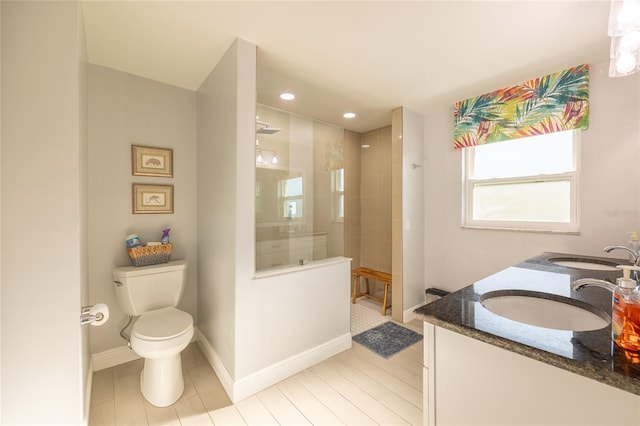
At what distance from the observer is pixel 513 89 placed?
2428 mm

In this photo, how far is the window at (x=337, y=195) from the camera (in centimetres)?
265

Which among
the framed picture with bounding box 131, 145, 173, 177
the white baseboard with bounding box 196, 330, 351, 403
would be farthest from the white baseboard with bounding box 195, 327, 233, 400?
the framed picture with bounding box 131, 145, 173, 177

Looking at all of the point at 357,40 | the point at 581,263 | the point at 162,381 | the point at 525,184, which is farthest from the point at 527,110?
the point at 162,381

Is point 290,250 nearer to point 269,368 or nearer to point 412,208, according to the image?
point 269,368

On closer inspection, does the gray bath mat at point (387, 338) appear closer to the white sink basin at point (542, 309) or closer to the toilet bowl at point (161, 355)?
the white sink basin at point (542, 309)

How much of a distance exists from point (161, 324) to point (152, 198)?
41.7 inches

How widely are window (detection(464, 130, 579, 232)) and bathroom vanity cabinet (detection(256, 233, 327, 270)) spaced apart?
173cm

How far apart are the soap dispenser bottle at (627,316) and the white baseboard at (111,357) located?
293 centimetres

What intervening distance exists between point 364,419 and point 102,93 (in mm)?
3019

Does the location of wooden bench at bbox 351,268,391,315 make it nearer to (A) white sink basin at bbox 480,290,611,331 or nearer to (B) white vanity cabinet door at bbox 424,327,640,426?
(A) white sink basin at bbox 480,290,611,331

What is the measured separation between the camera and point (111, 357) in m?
2.12

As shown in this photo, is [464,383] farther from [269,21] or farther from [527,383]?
[269,21]

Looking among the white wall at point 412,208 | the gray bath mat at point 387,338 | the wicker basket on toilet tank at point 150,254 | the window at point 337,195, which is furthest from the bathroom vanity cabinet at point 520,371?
the wicker basket on toilet tank at point 150,254

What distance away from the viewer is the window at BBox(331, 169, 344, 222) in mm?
2654
